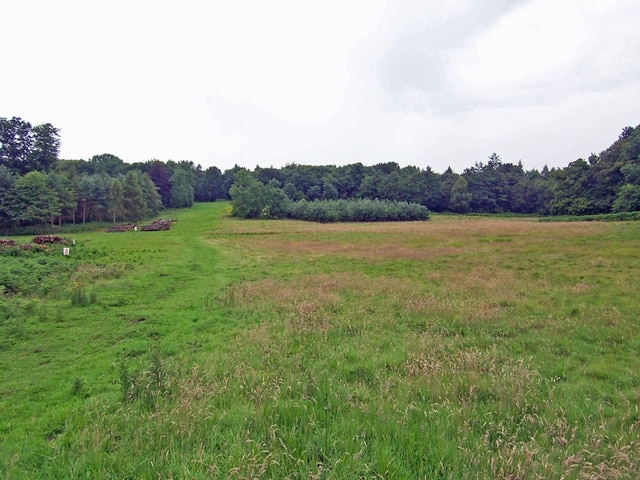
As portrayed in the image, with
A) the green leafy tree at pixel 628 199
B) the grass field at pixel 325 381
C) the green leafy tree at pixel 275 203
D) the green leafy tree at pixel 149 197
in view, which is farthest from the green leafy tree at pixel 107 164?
the green leafy tree at pixel 628 199

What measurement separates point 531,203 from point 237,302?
127 metres

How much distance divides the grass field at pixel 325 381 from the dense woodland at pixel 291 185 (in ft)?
222

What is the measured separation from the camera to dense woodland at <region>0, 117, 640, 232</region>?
66438 mm

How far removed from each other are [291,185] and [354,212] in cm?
3606

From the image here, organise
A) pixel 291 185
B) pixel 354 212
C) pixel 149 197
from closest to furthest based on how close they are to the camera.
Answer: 1. pixel 149 197
2. pixel 354 212
3. pixel 291 185

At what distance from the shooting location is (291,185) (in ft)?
385

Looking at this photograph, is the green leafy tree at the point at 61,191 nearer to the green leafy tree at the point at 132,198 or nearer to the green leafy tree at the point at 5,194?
the green leafy tree at the point at 5,194

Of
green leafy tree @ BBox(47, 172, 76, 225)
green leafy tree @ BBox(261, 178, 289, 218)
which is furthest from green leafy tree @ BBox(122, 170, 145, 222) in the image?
green leafy tree @ BBox(261, 178, 289, 218)

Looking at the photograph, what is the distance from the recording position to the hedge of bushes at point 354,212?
286 feet

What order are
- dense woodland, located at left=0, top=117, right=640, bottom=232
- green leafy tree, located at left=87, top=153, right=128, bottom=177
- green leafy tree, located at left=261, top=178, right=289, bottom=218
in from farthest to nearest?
green leafy tree, located at left=87, top=153, right=128, bottom=177 < green leafy tree, located at left=261, top=178, right=289, bottom=218 < dense woodland, located at left=0, top=117, right=640, bottom=232

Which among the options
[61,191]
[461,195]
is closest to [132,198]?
[61,191]

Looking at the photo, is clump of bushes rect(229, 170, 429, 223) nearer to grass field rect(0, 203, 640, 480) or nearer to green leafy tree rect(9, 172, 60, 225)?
green leafy tree rect(9, 172, 60, 225)

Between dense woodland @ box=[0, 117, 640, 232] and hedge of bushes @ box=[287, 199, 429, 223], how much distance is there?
6840 millimetres

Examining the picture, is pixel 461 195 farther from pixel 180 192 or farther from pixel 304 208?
pixel 180 192
